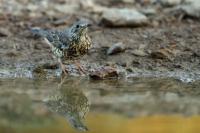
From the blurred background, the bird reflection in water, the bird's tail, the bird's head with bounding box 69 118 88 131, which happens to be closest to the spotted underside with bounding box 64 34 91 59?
the blurred background

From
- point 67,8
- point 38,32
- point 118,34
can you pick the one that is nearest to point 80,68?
point 38,32

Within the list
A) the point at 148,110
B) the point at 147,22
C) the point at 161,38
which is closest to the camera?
the point at 148,110

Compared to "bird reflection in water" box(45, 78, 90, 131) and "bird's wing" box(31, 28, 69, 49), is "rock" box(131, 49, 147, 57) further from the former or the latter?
"bird reflection in water" box(45, 78, 90, 131)

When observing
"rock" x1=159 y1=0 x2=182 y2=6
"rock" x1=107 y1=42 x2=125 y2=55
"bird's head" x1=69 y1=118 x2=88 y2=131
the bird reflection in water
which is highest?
"rock" x1=159 y1=0 x2=182 y2=6

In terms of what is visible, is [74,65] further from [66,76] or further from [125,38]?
[125,38]

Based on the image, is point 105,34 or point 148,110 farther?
point 105,34

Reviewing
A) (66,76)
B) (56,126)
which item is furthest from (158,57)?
(56,126)

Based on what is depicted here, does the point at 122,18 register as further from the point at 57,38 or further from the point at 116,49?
the point at 57,38

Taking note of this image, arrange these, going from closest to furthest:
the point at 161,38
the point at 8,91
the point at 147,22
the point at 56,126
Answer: the point at 56,126 < the point at 8,91 < the point at 161,38 < the point at 147,22
